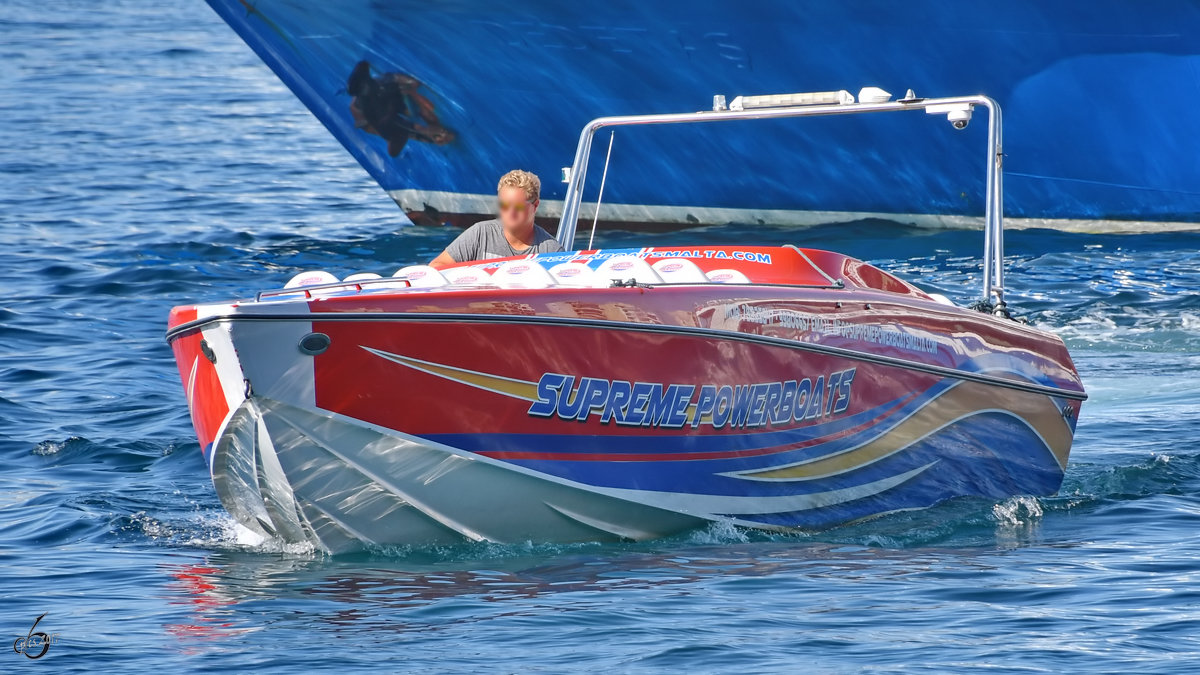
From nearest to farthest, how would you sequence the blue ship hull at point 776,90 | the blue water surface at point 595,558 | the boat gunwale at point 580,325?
the blue water surface at point 595,558 < the boat gunwale at point 580,325 < the blue ship hull at point 776,90

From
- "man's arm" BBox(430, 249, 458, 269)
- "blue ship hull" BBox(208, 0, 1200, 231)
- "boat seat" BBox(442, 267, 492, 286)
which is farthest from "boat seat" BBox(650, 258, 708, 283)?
"blue ship hull" BBox(208, 0, 1200, 231)

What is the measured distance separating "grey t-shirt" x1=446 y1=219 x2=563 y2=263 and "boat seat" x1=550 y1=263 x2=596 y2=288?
875mm

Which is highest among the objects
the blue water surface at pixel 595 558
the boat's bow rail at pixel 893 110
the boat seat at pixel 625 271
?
the boat's bow rail at pixel 893 110

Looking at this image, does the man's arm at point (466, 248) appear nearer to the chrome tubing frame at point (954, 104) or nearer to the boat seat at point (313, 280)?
the chrome tubing frame at point (954, 104)

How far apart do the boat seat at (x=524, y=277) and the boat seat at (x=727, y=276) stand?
875 mm

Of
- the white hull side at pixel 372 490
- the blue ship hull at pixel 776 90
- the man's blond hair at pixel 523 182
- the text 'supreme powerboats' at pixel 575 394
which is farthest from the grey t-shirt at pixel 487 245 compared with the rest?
the blue ship hull at pixel 776 90

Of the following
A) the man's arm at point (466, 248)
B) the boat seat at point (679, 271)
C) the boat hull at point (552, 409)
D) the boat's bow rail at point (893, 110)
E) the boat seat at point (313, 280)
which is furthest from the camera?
the man's arm at point (466, 248)

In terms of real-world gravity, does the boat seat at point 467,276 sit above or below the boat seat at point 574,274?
below

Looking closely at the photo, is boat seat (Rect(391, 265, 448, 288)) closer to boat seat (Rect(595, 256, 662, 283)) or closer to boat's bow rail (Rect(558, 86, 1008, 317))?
boat seat (Rect(595, 256, 662, 283))

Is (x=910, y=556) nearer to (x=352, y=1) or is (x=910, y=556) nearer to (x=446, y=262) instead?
(x=446, y=262)

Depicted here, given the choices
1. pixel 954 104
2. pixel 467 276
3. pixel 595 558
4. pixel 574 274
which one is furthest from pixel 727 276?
pixel 954 104

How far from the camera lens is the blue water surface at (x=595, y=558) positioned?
509 centimetres

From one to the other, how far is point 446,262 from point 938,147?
29.7 feet

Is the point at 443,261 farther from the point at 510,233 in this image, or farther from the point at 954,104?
the point at 954,104
